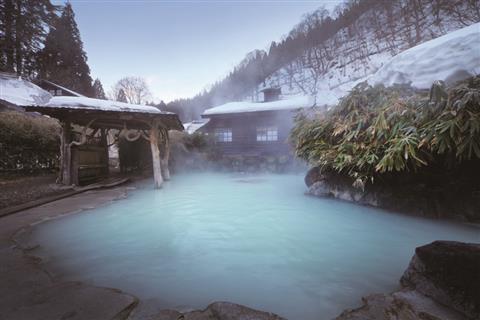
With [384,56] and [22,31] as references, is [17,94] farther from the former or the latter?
[384,56]

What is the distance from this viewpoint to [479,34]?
12.6 feet

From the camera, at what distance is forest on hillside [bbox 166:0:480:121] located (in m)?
12.6

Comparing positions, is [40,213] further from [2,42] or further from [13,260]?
[2,42]

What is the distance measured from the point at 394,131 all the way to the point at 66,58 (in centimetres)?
3194

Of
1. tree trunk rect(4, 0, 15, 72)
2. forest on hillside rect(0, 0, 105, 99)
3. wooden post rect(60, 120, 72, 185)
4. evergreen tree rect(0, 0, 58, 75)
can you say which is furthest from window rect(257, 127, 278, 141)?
tree trunk rect(4, 0, 15, 72)

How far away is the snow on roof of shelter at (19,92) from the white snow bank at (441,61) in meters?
18.6

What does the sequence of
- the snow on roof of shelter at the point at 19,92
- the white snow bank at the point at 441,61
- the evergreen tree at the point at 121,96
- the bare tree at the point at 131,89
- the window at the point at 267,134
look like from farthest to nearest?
the bare tree at the point at 131,89 → the evergreen tree at the point at 121,96 → the window at the point at 267,134 → the snow on roof of shelter at the point at 19,92 → the white snow bank at the point at 441,61

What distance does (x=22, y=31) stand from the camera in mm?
17422

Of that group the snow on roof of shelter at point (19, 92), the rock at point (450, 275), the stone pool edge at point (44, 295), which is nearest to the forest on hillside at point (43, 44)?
the snow on roof of shelter at point (19, 92)

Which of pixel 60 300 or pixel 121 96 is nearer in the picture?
pixel 60 300

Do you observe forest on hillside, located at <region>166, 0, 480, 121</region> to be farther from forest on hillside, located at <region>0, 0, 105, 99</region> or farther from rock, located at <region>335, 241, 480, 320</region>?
rock, located at <region>335, 241, 480, 320</region>

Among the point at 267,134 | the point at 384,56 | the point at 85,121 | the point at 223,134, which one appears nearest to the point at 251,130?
the point at 267,134

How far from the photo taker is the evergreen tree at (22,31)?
16484 millimetres

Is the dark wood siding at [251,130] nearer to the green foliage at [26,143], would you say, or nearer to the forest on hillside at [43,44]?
the green foliage at [26,143]
